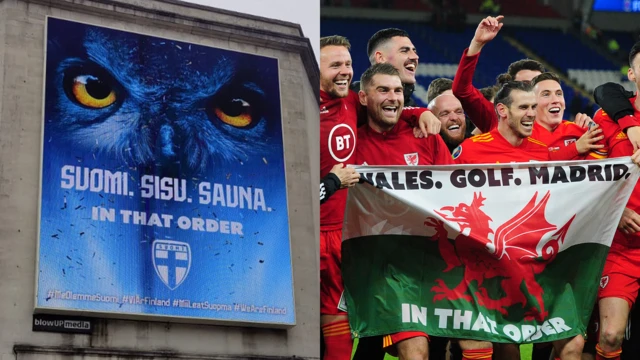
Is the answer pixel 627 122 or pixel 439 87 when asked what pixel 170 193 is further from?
pixel 439 87

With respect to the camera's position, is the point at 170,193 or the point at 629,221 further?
the point at 629,221

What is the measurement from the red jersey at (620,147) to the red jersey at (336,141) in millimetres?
889

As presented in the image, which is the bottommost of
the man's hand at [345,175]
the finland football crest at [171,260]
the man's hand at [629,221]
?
the finland football crest at [171,260]

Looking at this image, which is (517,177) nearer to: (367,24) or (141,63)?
(141,63)

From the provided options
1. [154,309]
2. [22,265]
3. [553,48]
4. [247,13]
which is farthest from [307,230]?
[553,48]

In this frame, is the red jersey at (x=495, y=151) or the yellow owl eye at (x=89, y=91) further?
the red jersey at (x=495, y=151)

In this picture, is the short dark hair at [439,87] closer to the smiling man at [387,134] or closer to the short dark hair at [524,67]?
the short dark hair at [524,67]

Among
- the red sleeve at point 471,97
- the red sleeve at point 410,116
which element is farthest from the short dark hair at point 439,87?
the red sleeve at point 410,116

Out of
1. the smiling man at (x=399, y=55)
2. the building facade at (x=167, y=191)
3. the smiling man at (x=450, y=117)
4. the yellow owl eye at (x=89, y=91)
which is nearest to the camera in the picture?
the building facade at (x=167, y=191)

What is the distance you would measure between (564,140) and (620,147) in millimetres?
441

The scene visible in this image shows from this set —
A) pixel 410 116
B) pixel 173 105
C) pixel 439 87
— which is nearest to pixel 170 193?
pixel 173 105

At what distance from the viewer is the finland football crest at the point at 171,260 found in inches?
154

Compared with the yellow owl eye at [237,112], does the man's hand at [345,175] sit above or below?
below

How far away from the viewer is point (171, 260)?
12.8ft
